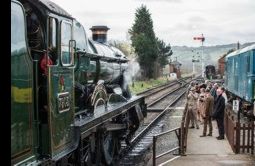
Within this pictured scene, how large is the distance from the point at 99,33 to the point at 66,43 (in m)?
7.48

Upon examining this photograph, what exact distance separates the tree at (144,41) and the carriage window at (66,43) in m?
56.7

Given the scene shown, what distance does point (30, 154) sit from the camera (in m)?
5.43

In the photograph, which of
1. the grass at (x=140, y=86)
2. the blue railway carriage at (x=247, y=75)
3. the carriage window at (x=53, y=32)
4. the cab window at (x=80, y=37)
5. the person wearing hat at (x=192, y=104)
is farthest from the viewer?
the grass at (x=140, y=86)

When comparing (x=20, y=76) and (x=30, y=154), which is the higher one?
(x=20, y=76)

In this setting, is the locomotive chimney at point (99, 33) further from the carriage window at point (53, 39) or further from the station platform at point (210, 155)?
the carriage window at point (53, 39)

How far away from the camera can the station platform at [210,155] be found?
10.3m

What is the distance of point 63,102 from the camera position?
651 cm

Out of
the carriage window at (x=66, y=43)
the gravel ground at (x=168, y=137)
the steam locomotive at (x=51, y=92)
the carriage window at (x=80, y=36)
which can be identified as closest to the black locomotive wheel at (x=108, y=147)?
the steam locomotive at (x=51, y=92)

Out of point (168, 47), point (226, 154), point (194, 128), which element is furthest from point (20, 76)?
point (168, 47)

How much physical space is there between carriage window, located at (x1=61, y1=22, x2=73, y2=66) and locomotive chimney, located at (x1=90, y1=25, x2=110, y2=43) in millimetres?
7088

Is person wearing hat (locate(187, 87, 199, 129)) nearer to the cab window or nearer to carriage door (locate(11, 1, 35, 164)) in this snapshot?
the cab window
